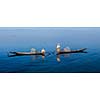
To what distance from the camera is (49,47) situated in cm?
321

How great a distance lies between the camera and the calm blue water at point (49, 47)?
320cm

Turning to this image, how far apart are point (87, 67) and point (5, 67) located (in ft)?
2.75

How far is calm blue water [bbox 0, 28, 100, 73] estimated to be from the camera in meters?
3.20
